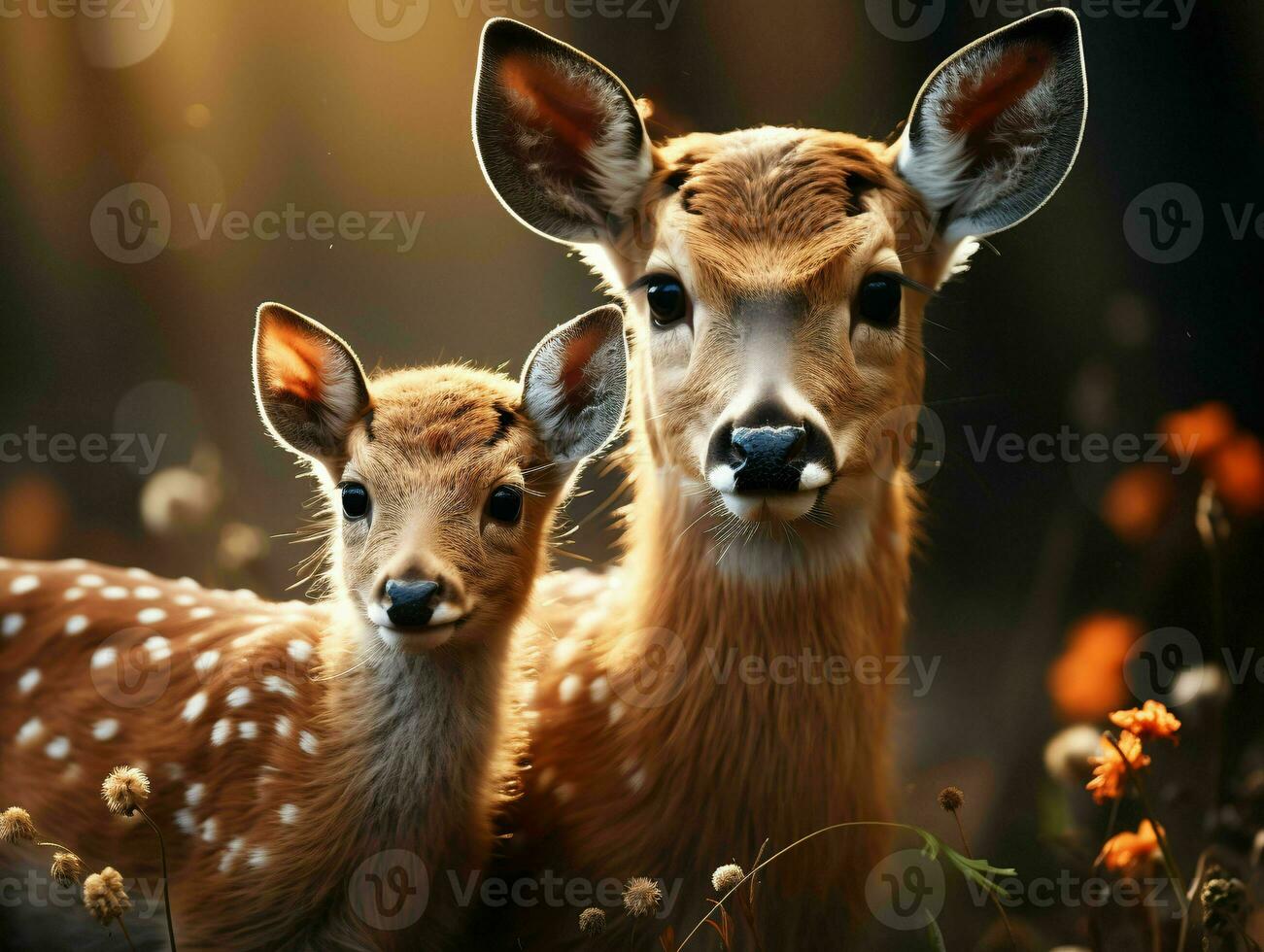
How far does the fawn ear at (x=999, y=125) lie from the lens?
87.0 inches

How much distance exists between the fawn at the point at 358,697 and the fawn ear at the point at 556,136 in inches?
9.3

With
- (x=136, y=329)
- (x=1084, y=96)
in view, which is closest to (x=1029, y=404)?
(x=1084, y=96)

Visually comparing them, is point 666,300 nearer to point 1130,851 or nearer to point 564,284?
point 564,284

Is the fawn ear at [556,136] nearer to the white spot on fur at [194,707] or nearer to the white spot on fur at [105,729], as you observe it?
the white spot on fur at [194,707]

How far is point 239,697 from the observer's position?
2.32m

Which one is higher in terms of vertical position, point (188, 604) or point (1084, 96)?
point (1084, 96)

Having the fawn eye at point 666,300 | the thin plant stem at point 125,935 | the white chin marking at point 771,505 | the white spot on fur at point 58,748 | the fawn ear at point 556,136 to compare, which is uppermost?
the fawn ear at point 556,136

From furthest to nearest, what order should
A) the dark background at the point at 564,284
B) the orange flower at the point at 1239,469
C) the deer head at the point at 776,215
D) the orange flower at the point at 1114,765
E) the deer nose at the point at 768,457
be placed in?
1. the orange flower at the point at 1239,469
2. the dark background at the point at 564,284
3. the orange flower at the point at 1114,765
4. the deer head at the point at 776,215
5. the deer nose at the point at 768,457

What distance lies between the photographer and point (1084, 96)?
7.38 ft

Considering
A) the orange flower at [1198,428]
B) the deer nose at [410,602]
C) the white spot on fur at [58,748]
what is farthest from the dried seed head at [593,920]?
the orange flower at [1198,428]

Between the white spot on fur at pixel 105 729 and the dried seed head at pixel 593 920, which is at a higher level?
the white spot on fur at pixel 105 729

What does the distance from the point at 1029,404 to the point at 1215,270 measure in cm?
49

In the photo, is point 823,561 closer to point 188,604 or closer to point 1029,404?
point 1029,404

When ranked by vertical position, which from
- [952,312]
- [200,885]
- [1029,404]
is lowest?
[200,885]
